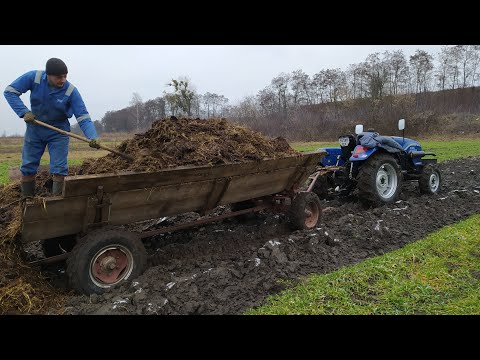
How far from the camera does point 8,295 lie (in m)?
3.45

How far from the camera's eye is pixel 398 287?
12.0 feet

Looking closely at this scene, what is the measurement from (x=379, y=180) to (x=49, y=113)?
5.85 metres

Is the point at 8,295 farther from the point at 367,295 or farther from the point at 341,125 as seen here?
the point at 341,125

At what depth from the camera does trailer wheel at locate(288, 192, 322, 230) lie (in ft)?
19.5

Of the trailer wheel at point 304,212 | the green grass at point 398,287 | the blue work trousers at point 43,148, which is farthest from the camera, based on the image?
the trailer wheel at point 304,212

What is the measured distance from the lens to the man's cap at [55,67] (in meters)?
4.20

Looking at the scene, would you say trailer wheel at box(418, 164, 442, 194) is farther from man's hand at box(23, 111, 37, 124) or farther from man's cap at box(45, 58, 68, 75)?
man's hand at box(23, 111, 37, 124)

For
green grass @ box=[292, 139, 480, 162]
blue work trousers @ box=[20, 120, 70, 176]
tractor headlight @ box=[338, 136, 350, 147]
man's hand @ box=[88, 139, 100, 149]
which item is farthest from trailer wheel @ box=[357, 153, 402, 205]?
green grass @ box=[292, 139, 480, 162]

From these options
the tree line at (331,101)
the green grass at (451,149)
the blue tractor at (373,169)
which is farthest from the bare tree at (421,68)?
the blue tractor at (373,169)

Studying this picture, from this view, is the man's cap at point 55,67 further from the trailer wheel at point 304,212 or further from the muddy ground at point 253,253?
the trailer wheel at point 304,212

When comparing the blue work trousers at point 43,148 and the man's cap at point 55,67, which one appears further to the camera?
the blue work trousers at point 43,148

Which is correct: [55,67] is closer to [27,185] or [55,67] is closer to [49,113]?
[49,113]

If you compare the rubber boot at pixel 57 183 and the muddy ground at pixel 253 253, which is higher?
the rubber boot at pixel 57 183

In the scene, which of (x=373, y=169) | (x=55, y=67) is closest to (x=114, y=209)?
(x=55, y=67)
